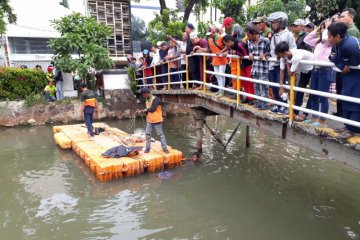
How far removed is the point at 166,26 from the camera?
18.6 m

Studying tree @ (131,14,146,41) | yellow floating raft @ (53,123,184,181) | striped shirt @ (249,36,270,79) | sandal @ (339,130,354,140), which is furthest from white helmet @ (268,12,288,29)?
tree @ (131,14,146,41)

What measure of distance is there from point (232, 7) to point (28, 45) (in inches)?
716

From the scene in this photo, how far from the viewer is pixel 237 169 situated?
8625mm

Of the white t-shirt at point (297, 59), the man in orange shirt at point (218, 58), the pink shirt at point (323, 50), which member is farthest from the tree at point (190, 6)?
the pink shirt at point (323, 50)

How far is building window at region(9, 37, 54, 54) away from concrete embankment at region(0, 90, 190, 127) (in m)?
13.1

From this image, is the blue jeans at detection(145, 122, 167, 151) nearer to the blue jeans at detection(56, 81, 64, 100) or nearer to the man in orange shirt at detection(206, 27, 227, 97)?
the man in orange shirt at detection(206, 27, 227, 97)

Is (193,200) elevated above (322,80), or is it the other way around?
(322,80)

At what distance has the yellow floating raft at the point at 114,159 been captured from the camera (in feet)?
25.3

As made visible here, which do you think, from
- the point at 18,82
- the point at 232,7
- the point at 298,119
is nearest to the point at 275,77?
the point at 298,119

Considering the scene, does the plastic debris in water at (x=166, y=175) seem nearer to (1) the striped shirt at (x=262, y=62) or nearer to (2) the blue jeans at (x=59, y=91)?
(1) the striped shirt at (x=262, y=62)

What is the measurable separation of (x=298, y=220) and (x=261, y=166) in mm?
3021

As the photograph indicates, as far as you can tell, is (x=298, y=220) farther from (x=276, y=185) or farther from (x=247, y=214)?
(x=276, y=185)

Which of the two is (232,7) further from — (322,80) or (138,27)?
(138,27)

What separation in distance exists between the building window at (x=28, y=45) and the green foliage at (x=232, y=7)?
15.2m
